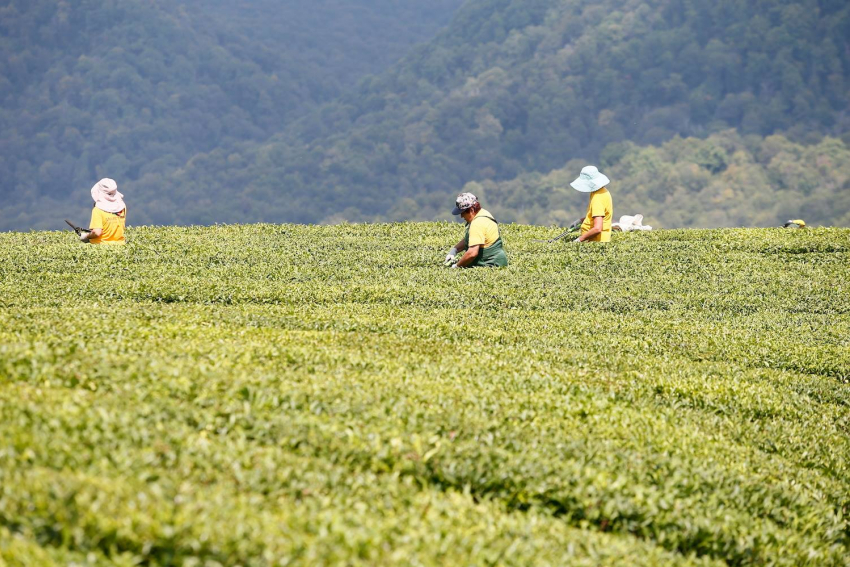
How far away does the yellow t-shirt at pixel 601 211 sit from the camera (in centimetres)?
2094

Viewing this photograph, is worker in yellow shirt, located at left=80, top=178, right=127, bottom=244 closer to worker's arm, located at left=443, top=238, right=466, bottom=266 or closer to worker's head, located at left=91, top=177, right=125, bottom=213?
worker's head, located at left=91, top=177, right=125, bottom=213

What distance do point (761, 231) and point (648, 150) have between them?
542ft

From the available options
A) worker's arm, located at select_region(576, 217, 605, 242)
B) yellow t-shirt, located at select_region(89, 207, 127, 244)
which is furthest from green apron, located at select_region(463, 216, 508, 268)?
yellow t-shirt, located at select_region(89, 207, 127, 244)

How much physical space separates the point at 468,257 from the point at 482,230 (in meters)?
0.61

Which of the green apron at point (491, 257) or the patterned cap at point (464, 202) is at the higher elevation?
the patterned cap at point (464, 202)

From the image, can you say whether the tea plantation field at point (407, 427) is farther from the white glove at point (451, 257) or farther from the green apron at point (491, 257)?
the white glove at point (451, 257)

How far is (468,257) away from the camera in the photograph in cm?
1792

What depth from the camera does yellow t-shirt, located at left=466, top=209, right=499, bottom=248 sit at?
57.4ft

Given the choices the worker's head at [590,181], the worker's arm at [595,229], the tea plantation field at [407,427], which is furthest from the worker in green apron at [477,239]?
the worker's arm at [595,229]

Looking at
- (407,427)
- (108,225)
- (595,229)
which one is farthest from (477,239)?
(407,427)

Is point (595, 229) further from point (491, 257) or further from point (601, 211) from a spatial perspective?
point (491, 257)

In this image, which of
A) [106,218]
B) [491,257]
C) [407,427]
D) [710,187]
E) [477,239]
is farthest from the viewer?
[710,187]

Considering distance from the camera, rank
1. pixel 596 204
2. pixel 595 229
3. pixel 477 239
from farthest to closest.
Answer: pixel 595 229, pixel 596 204, pixel 477 239

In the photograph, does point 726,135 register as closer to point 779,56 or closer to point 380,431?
point 779,56
